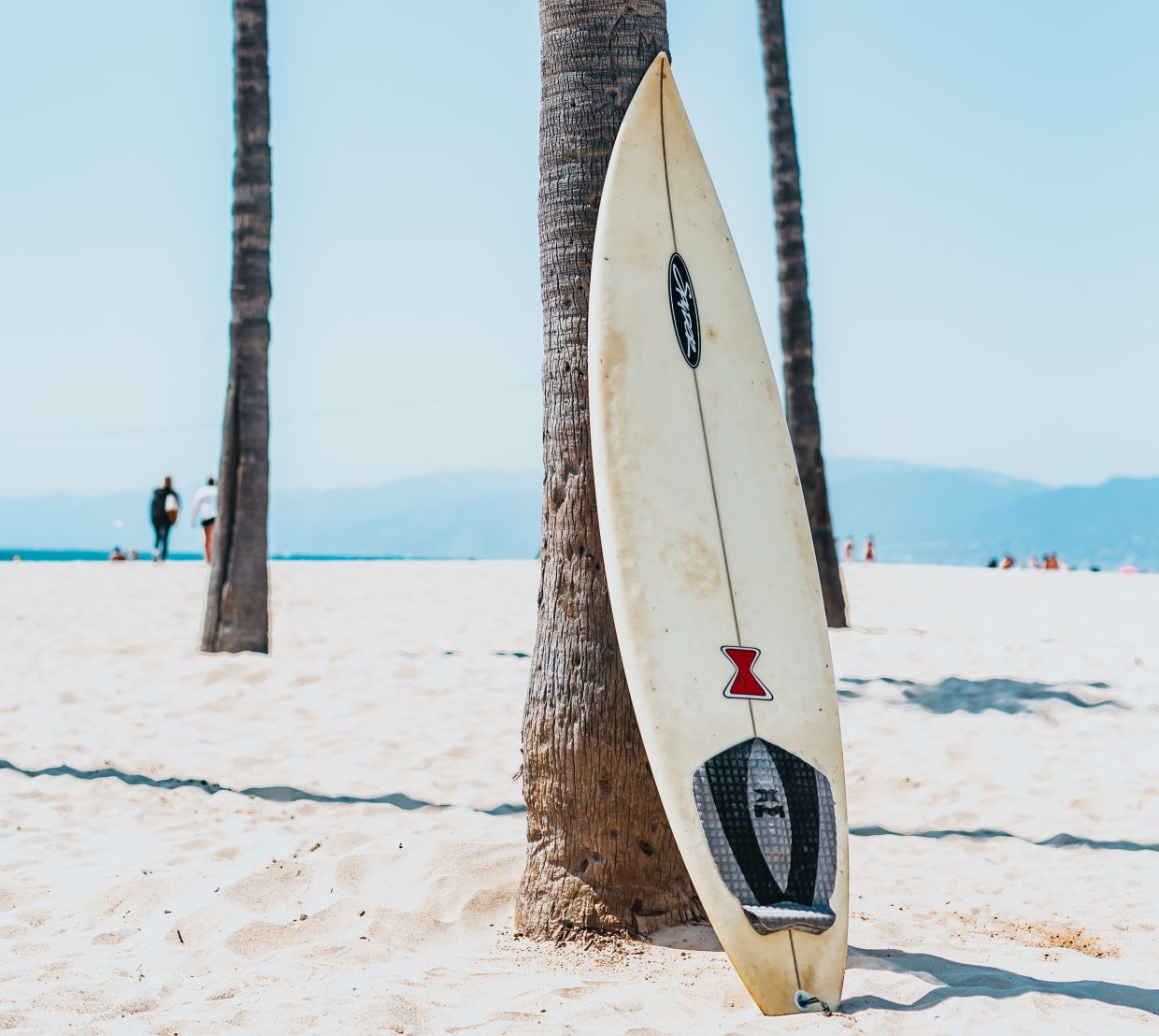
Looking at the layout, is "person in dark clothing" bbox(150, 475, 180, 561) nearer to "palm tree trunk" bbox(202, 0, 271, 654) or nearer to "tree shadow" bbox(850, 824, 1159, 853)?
"palm tree trunk" bbox(202, 0, 271, 654)

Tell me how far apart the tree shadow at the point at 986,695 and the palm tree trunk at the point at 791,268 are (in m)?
2.60

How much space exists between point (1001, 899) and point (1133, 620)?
7.62 m

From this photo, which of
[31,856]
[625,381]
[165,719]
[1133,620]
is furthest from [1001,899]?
[1133,620]

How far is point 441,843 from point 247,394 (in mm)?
5001

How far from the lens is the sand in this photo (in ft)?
8.70

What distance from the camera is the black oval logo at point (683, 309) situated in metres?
3.39

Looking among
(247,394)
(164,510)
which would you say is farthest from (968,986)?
(164,510)

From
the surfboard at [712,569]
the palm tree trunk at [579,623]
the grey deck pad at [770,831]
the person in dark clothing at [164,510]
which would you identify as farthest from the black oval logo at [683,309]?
the person in dark clothing at [164,510]

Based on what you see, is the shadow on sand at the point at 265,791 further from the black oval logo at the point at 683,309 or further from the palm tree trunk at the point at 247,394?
the palm tree trunk at the point at 247,394

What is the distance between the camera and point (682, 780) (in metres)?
2.85

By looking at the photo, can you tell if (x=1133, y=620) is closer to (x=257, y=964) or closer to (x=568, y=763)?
(x=568, y=763)

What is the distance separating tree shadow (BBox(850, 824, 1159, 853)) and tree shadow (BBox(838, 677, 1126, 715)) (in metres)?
1.85

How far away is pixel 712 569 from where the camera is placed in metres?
3.15

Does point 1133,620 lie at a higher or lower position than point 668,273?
lower
